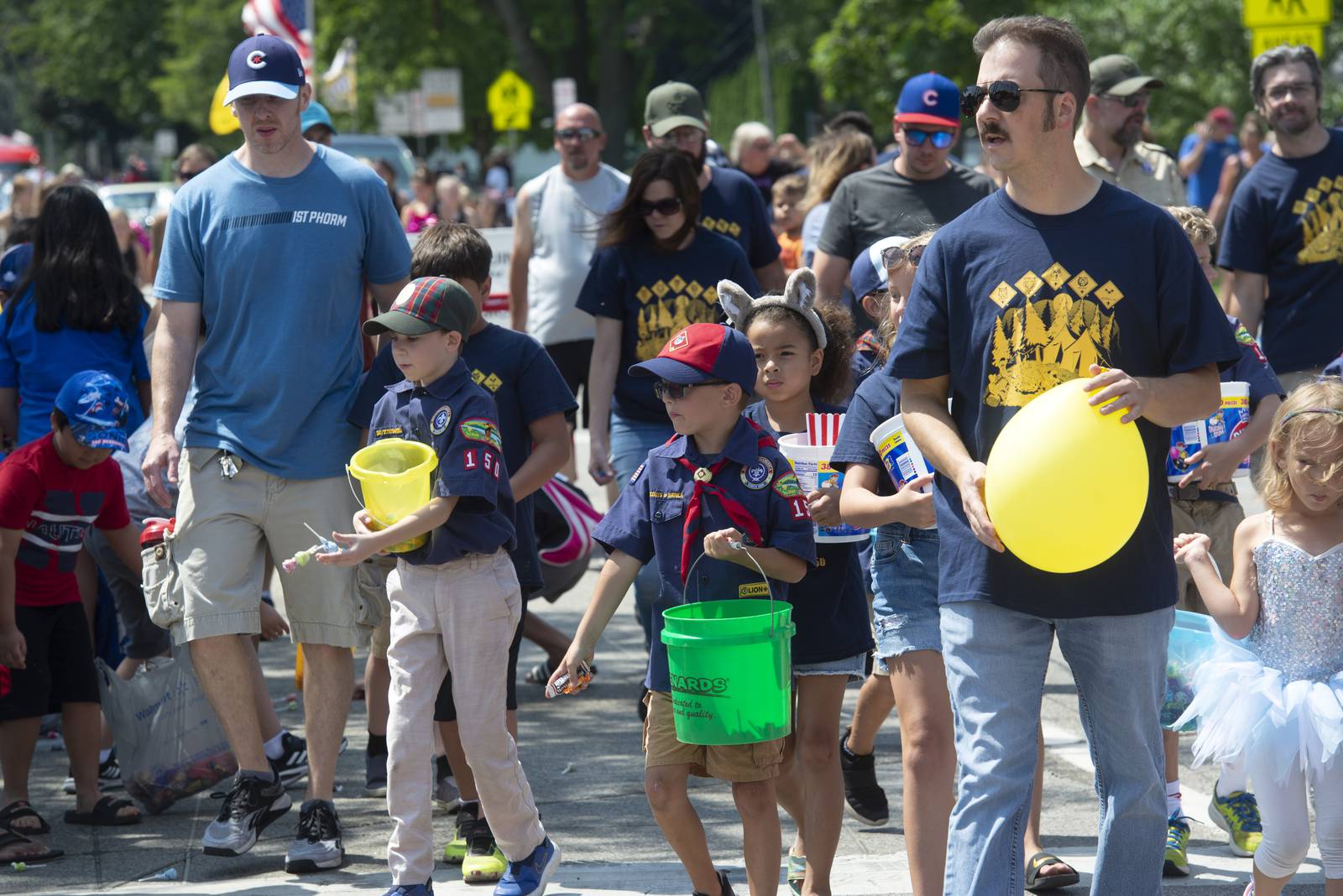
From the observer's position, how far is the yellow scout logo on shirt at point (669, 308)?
6.99 metres

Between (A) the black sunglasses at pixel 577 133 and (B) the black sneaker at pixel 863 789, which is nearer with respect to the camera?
(B) the black sneaker at pixel 863 789

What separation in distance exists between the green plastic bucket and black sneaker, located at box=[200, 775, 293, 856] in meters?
1.76

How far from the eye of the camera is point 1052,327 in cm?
375

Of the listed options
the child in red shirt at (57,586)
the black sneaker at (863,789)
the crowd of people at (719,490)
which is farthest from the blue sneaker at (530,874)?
the child in red shirt at (57,586)

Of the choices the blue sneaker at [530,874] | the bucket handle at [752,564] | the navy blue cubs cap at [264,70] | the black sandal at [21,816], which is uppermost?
the navy blue cubs cap at [264,70]

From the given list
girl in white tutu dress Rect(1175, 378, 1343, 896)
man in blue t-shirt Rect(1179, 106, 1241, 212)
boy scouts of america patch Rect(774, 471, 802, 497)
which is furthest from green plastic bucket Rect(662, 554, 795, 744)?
man in blue t-shirt Rect(1179, 106, 1241, 212)

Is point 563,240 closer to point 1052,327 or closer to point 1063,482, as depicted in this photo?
point 1052,327

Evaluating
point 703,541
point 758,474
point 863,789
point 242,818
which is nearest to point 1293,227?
point 863,789

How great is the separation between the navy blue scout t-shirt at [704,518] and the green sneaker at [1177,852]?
1.47 m

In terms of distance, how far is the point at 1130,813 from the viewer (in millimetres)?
3832

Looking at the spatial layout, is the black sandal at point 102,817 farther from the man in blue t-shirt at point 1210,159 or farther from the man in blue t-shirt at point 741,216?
the man in blue t-shirt at point 1210,159

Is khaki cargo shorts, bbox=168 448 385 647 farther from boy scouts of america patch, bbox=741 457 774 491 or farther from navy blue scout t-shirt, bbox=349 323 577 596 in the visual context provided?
boy scouts of america patch, bbox=741 457 774 491

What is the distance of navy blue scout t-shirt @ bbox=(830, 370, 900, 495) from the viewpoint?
15.1ft

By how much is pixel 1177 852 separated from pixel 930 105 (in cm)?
350
